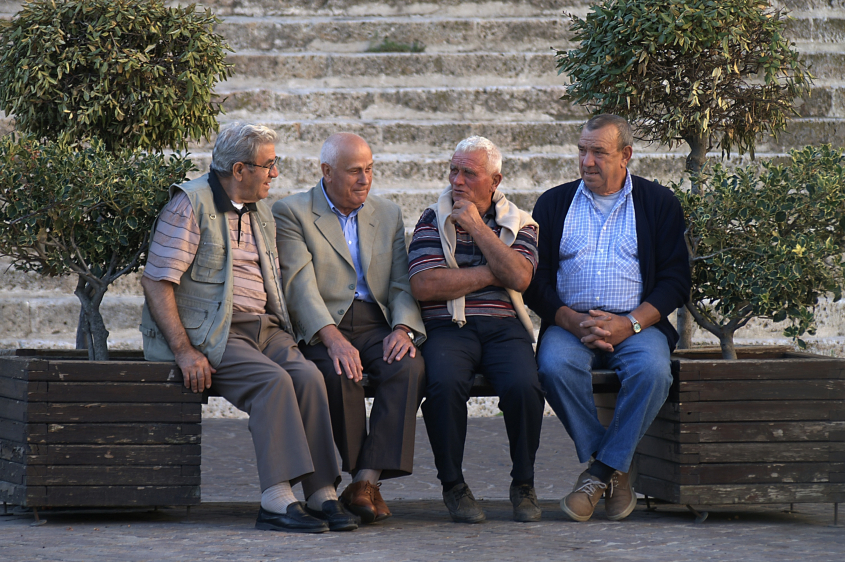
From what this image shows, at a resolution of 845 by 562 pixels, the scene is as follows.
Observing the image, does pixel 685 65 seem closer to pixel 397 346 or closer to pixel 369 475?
pixel 397 346

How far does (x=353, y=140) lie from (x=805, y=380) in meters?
1.96

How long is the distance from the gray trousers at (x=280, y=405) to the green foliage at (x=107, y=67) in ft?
Result: 4.35

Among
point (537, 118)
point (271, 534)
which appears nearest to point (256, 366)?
point (271, 534)

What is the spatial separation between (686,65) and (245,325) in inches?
88.6

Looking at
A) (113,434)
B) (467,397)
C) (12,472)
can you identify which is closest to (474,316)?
(467,397)

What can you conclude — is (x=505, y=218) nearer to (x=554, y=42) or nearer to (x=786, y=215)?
(x=786, y=215)

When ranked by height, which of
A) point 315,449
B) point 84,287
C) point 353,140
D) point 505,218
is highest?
point 353,140

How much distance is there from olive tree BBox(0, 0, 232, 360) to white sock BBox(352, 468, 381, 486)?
1.15 metres

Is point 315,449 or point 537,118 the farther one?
point 537,118

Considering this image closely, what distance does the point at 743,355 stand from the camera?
13.9 feet

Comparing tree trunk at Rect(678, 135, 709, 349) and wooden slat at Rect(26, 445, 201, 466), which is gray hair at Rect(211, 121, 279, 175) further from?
tree trunk at Rect(678, 135, 709, 349)

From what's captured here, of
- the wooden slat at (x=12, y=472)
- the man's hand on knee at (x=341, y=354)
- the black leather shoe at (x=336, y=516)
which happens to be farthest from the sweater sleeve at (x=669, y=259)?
the wooden slat at (x=12, y=472)

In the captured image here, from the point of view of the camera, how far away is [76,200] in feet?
12.4

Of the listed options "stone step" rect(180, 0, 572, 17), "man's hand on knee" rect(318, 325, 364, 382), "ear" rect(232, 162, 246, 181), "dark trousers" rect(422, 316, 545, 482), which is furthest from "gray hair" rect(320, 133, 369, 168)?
"stone step" rect(180, 0, 572, 17)
